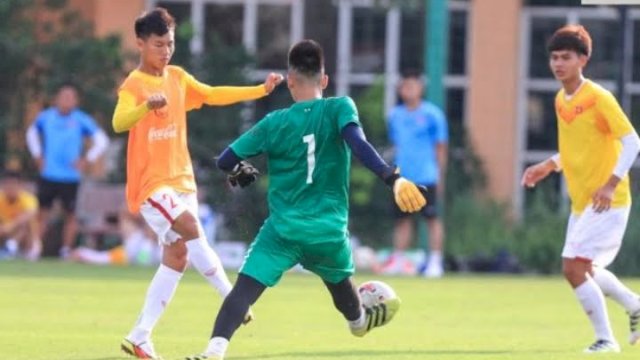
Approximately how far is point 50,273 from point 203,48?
8557 millimetres

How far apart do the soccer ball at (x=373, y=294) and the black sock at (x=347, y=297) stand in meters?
0.18

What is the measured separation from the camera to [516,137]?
96.4ft

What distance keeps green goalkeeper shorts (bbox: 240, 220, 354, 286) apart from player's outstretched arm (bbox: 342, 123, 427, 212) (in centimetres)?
65

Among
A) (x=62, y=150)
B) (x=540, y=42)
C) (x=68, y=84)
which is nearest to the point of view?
(x=62, y=150)

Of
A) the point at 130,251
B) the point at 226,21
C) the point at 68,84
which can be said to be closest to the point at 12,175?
the point at 130,251

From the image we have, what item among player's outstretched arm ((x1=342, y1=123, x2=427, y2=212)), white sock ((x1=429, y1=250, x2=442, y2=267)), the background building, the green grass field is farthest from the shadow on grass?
the background building

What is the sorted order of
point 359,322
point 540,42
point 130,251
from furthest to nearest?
point 540,42 < point 130,251 < point 359,322

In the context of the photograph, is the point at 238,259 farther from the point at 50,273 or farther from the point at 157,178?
the point at 157,178

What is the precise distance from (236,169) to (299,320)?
508 centimetres

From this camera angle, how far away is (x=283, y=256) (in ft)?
34.9

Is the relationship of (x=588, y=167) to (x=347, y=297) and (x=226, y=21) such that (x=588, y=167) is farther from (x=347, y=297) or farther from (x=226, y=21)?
(x=226, y=21)

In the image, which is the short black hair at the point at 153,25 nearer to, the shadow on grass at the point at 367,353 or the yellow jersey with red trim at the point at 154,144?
the yellow jersey with red trim at the point at 154,144

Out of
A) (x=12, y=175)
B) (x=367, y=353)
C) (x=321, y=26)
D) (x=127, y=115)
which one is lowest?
(x=12, y=175)

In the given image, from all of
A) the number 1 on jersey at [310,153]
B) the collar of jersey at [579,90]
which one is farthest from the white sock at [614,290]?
the number 1 on jersey at [310,153]
